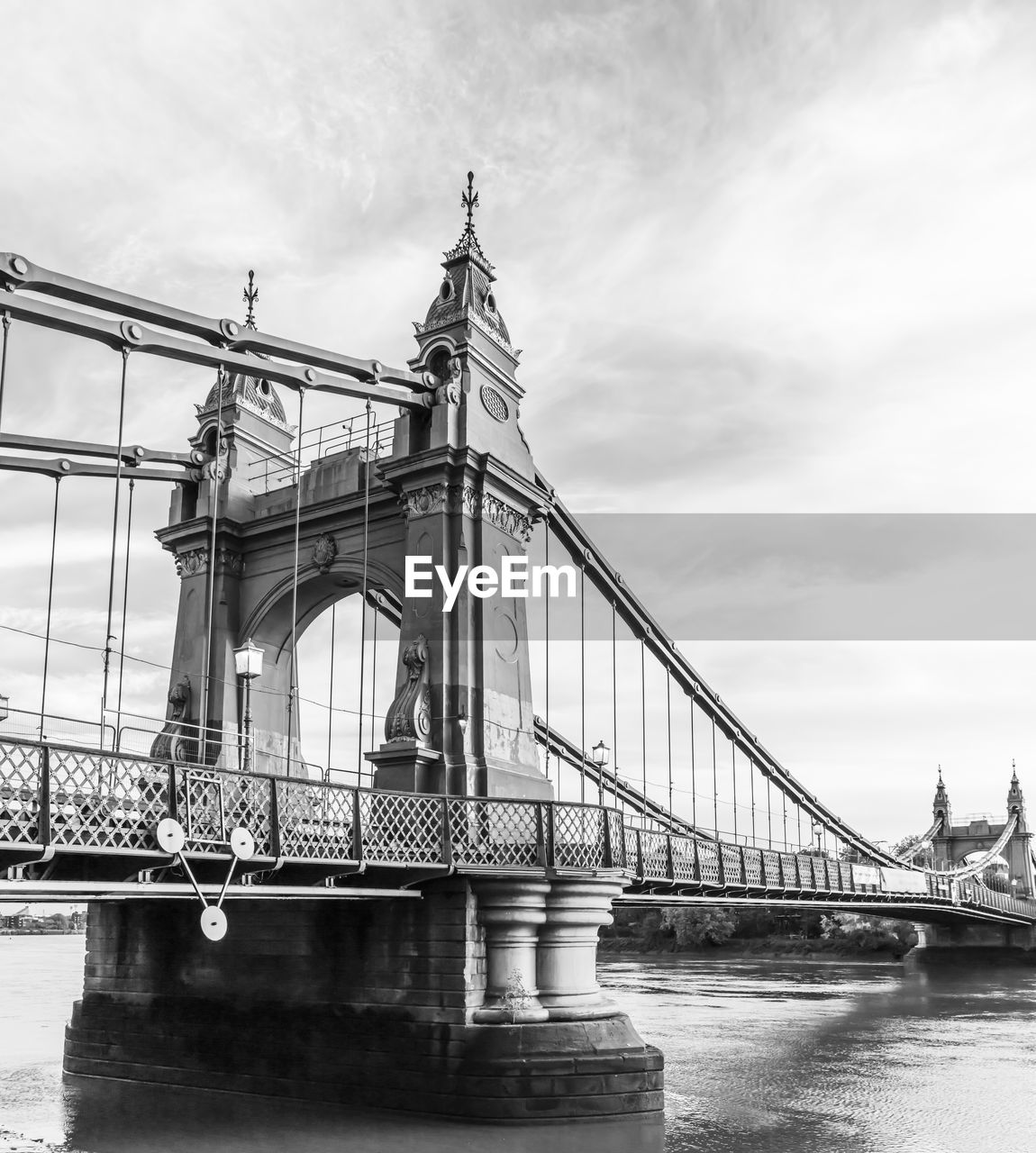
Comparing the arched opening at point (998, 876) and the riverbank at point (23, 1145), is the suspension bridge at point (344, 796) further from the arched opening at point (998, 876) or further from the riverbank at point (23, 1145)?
the arched opening at point (998, 876)

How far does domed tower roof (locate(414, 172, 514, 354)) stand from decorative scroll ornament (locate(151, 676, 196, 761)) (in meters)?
9.07

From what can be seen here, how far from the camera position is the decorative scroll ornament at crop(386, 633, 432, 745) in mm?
23000

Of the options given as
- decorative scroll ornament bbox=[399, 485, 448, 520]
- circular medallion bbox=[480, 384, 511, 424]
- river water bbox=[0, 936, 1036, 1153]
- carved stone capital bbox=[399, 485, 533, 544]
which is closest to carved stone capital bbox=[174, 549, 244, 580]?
carved stone capital bbox=[399, 485, 533, 544]

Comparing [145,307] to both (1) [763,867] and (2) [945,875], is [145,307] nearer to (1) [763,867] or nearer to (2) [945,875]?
(1) [763,867]

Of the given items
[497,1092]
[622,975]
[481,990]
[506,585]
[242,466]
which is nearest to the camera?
[497,1092]

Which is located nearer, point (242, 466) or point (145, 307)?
point (145, 307)

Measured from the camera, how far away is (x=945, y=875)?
5562 cm

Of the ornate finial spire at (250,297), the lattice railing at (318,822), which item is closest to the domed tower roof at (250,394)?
the ornate finial spire at (250,297)

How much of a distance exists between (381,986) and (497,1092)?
110 inches

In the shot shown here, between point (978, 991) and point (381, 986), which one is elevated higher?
point (381, 986)

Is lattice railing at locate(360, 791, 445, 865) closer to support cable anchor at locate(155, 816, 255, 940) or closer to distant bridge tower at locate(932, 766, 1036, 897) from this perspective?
support cable anchor at locate(155, 816, 255, 940)

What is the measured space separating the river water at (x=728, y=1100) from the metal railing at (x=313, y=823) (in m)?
3.92

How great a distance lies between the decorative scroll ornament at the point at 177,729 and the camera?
2575 cm

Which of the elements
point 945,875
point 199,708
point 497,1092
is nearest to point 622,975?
point 945,875
